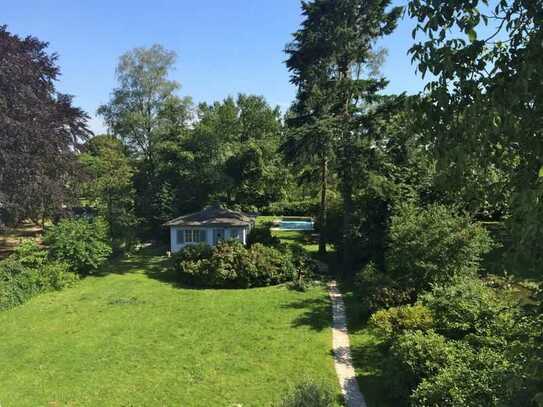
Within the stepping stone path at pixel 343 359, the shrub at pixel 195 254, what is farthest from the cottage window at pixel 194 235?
the stepping stone path at pixel 343 359

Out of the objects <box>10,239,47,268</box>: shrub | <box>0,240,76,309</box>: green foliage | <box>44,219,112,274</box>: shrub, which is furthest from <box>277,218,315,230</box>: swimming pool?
<box>10,239,47,268</box>: shrub

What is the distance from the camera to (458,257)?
1348 cm

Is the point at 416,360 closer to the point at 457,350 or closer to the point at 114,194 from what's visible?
the point at 457,350

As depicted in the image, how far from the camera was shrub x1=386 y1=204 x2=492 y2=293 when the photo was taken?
13.4 metres

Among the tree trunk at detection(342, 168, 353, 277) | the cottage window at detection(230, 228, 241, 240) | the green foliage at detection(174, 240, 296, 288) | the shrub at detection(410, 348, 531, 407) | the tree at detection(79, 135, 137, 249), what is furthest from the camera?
the tree at detection(79, 135, 137, 249)

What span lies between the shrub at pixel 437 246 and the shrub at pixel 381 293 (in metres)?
0.51

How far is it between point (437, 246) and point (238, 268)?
10344 mm

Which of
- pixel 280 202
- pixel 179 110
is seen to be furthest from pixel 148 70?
pixel 280 202

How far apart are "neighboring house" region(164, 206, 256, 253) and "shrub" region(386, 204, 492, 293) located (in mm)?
13163

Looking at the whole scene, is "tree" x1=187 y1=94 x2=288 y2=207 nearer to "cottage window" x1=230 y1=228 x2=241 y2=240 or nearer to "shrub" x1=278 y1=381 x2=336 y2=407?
"cottage window" x1=230 y1=228 x2=241 y2=240

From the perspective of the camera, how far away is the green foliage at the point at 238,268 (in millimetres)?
20500

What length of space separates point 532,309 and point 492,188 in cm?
125

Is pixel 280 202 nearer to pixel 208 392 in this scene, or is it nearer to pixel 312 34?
pixel 312 34

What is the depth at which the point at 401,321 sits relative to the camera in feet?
38.8
